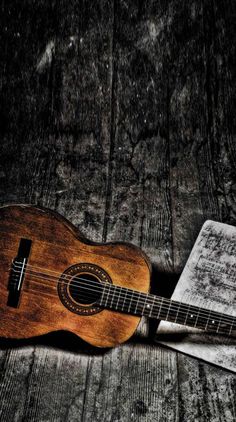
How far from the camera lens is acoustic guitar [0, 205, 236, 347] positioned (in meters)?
1.20

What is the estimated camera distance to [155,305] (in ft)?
3.92

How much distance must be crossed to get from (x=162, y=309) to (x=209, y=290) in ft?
0.74

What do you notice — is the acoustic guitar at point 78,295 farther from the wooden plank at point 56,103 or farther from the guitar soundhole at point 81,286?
the wooden plank at point 56,103

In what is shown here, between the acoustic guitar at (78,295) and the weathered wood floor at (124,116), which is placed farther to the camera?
the weathered wood floor at (124,116)

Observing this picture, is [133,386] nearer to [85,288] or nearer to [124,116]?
[85,288]

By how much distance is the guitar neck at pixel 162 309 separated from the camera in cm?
119

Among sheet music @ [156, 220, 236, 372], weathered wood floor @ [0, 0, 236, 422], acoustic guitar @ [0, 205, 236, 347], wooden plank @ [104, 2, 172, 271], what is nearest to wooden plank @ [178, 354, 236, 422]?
sheet music @ [156, 220, 236, 372]

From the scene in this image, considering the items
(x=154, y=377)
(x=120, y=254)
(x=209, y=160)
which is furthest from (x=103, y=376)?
(x=209, y=160)

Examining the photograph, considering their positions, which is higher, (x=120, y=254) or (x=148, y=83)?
(x=148, y=83)

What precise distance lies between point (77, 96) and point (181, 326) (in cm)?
97

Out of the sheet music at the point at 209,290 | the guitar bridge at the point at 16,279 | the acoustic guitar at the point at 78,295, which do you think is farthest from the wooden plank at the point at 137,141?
the guitar bridge at the point at 16,279

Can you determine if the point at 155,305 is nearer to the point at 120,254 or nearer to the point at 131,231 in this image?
the point at 120,254

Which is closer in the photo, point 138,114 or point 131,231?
point 131,231

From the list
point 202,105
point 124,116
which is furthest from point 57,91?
point 202,105
